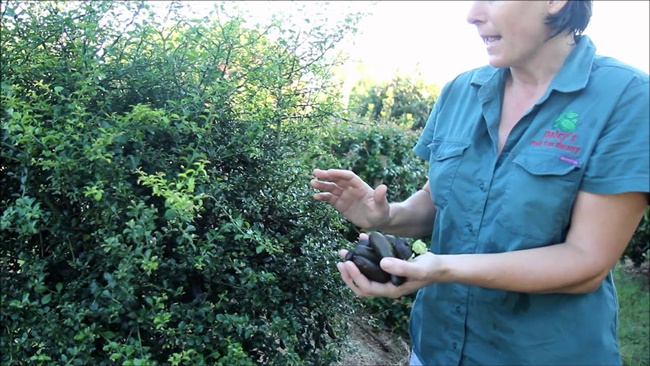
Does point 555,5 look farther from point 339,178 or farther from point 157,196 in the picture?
point 157,196

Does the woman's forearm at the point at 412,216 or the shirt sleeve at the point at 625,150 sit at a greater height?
the shirt sleeve at the point at 625,150

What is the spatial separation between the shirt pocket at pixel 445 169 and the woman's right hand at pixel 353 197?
10.6 inches

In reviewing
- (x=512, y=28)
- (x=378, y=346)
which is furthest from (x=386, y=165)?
(x=512, y=28)

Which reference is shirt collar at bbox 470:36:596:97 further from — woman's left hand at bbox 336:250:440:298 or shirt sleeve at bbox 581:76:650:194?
A: woman's left hand at bbox 336:250:440:298

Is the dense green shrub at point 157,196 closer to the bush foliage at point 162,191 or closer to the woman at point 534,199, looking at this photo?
the bush foliage at point 162,191

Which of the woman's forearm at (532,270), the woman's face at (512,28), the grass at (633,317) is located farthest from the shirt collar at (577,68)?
the grass at (633,317)

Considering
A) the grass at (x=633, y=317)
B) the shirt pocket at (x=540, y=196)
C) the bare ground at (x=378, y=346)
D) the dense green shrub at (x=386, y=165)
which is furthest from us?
the grass at (x=633, y=317)

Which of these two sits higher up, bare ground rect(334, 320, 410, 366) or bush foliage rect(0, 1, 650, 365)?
bush foliage rect(0, 1, 650, 365)

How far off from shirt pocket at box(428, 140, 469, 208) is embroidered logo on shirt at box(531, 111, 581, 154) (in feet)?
0.99

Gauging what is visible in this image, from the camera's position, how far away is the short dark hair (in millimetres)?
2133

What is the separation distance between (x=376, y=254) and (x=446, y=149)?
0.46 m

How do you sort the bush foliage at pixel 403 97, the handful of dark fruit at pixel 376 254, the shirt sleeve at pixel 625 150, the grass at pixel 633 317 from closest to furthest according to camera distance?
the shirt sleeve at pixel 625 150
the handful of dark fruit at pixel 376 254
the grass at pixel 633 317
the bush foliage at pixel 403 97

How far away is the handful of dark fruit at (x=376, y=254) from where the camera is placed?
2.18 meters

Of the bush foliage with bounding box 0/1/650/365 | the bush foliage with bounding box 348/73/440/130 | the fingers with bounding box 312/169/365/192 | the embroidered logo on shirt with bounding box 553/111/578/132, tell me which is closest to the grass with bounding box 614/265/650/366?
the bush foliage with bounding box 348/73/440/130
